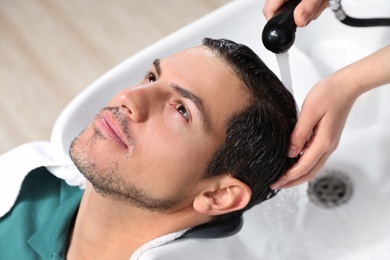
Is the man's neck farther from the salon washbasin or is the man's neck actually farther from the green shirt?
the salon washbasin

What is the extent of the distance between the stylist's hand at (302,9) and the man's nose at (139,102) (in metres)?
0.30

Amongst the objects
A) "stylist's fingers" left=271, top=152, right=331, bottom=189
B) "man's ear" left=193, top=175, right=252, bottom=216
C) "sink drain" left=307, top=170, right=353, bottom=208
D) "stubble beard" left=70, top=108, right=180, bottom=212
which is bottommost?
"sink drain" left=307, top=170, right=353, bottom=208

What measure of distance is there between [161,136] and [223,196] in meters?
0.19

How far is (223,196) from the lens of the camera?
1219mm

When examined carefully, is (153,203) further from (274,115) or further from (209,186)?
(274,115)

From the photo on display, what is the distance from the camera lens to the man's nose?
3.78 ft

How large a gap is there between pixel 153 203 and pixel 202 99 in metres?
0.23

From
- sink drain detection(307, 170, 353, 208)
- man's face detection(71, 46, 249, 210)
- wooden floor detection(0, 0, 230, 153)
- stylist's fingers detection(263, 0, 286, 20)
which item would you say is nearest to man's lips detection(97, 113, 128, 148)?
man's face detection(71, 46, 249, 210)

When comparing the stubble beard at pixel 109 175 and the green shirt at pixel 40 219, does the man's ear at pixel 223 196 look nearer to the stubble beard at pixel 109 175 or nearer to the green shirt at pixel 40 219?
the stubble beard at pixel 109 175

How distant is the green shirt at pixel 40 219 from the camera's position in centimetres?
137

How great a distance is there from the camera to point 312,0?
120 cm

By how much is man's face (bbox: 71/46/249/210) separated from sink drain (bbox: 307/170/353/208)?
1.59 feet

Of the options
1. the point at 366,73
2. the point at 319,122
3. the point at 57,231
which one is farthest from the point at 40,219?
the point at 366,73

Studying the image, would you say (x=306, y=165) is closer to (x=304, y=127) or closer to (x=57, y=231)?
(x=304, y=127)
